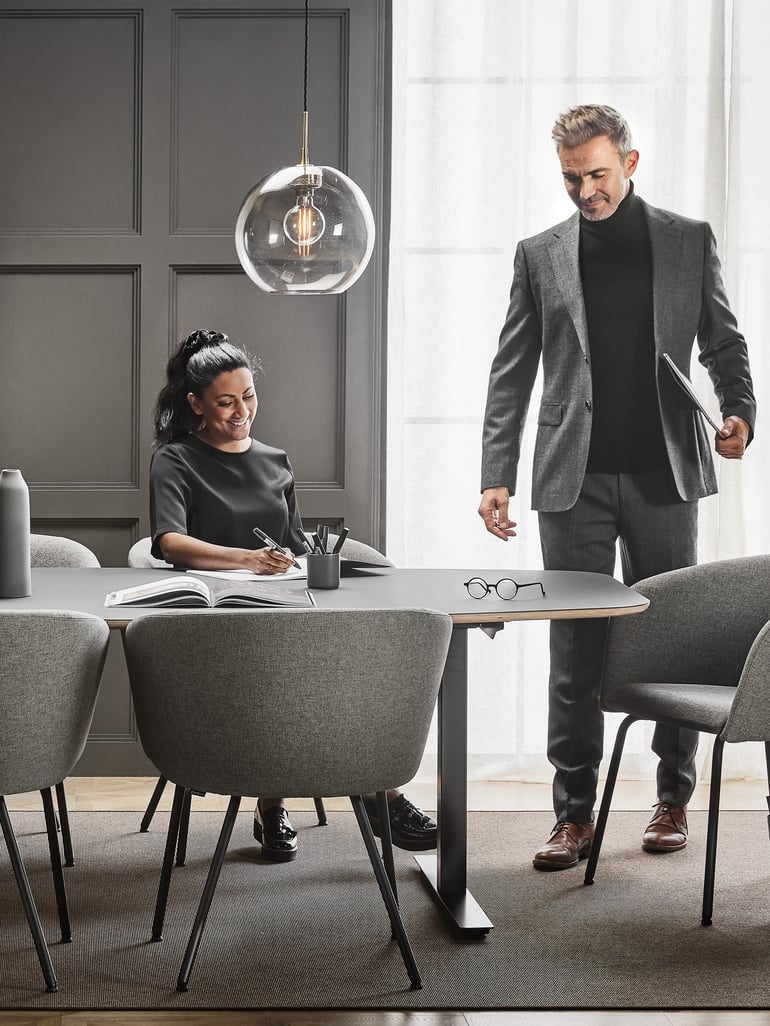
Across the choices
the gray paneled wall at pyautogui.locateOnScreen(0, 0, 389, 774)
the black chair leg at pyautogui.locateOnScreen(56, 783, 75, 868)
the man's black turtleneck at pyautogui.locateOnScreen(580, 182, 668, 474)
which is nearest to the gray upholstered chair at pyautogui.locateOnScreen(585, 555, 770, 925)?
the man's black turtleneck at pyautogui.locateOnScreen(580, 182, 668, 474)

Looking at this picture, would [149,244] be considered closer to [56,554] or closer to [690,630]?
[56,554]

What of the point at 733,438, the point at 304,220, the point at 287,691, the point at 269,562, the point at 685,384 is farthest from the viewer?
the point at 733,438

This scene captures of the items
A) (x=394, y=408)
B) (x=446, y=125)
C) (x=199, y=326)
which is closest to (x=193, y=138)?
(x=199, y=326)

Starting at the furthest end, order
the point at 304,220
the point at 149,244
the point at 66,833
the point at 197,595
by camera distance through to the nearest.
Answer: the point at 149,244, the point at 66,833, the point at 304,220, the point at 197,595

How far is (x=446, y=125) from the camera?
3.57 m

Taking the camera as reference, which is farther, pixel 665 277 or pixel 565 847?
pixel 665 277

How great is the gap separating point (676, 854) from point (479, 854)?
512mm

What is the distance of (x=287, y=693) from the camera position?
1789 mm

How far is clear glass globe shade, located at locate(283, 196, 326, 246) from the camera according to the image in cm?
219

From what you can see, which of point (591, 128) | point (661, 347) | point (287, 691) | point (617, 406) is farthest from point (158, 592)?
point (591, 128)

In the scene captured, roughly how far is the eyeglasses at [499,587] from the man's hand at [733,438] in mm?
875

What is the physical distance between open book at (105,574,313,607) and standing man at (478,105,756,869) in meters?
1.00

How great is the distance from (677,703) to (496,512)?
0.83 metres

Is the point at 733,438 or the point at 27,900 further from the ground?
the point at 733,438
